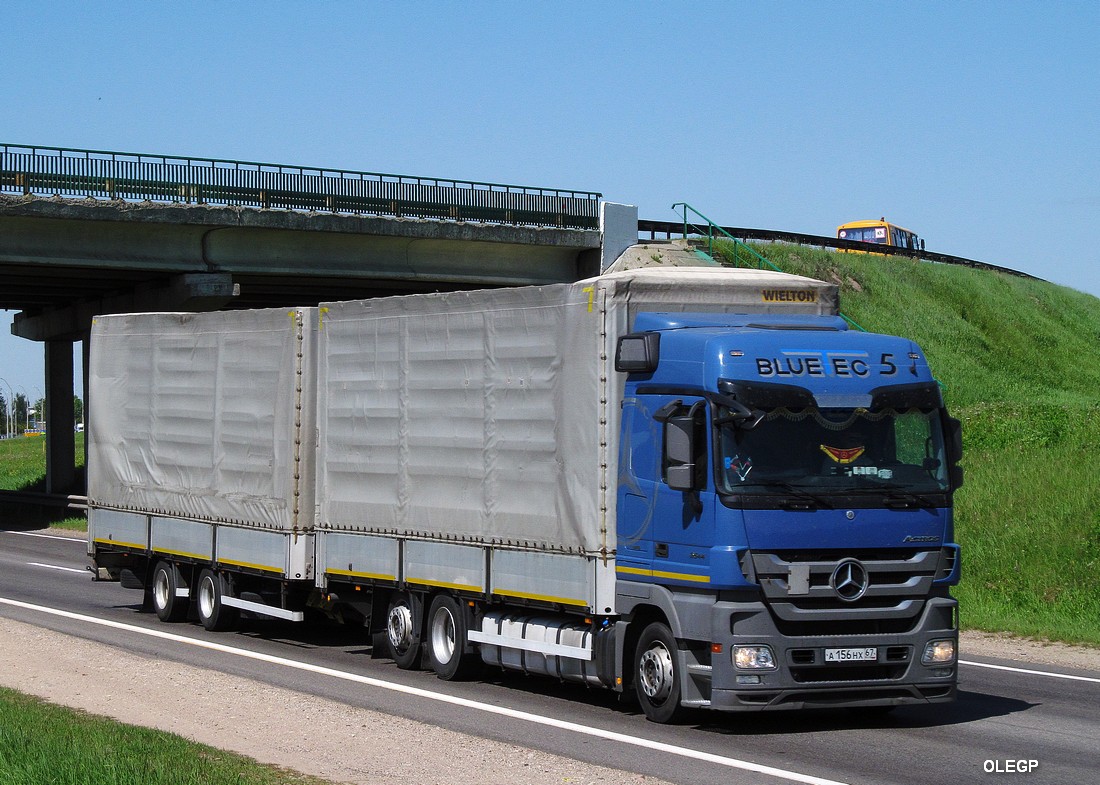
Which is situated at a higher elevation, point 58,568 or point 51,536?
point 58,568

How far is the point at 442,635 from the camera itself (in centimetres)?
1455

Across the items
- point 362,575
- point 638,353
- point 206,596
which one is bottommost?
point 206,596

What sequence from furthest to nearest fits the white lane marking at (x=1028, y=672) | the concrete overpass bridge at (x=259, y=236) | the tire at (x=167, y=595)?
the concrete overpass bridge at (x=259, y=236)
the tire at (x=167, y=595)
the white lane marking at (x=1028, y=672)

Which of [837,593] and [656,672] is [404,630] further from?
[837,593]

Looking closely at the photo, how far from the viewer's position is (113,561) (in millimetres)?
20875

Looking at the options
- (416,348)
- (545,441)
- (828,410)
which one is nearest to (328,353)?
(416,348)

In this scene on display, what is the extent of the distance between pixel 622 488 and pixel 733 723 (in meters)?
2.08

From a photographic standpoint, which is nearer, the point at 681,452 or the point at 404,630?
the point at 681,452

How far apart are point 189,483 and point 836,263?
122 ft

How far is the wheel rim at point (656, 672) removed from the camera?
11.6 meters

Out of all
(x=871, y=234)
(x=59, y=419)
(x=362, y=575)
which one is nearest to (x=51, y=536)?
(x=59, y=419)

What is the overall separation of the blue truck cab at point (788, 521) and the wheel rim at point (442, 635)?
2.87m

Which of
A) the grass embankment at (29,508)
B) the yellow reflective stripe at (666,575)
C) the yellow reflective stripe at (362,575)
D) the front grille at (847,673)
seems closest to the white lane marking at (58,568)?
the grass embankment at (29,508)

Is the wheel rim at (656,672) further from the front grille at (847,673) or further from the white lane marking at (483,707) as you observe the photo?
the front grille at (847,673)
